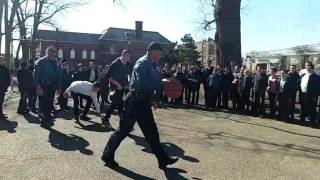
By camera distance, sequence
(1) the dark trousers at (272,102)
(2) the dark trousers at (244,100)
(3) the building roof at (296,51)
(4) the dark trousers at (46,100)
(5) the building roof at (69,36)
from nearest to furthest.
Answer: (4) the dark trousers at (46,100), (1) the dark trousers at (272,102), (2) the dark trousers at (244,100), (3) the building roof at (296,51), (5) the building roof at (69,36)

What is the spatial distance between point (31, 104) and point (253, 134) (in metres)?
7.51

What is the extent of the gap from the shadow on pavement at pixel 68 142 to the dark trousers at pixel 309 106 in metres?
7.62

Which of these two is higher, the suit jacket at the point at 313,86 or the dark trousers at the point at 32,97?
the suit jacket at the point at 313,86

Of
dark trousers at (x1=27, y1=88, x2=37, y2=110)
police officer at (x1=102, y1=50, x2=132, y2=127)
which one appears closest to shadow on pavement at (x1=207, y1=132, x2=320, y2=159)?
police officer at (x1=102, y1=50, x2=132, y2=127)

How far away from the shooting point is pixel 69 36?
9544 centimetres

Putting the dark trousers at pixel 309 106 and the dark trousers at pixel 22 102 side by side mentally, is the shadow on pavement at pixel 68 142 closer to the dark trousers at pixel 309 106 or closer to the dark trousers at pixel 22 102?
the dark trousers at pixel 22 102

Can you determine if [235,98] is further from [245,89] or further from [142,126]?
[142,126]

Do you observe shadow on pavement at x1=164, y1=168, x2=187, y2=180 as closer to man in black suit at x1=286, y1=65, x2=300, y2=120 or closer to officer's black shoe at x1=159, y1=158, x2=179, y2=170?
officer's black shoe at x1=159, y1=158, x2=179, y2=170

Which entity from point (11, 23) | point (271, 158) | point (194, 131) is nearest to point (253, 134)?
point (194, 131)

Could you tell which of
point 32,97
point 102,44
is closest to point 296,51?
point 32,97

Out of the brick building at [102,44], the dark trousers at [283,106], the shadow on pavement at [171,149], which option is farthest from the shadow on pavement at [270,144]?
the brick building at [102,44]

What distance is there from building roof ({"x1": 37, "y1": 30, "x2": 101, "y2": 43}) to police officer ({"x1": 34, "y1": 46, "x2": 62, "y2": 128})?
81.3m

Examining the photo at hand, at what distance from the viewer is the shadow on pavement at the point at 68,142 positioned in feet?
30.4

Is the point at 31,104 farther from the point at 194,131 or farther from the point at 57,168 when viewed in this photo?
the point at 57,168
